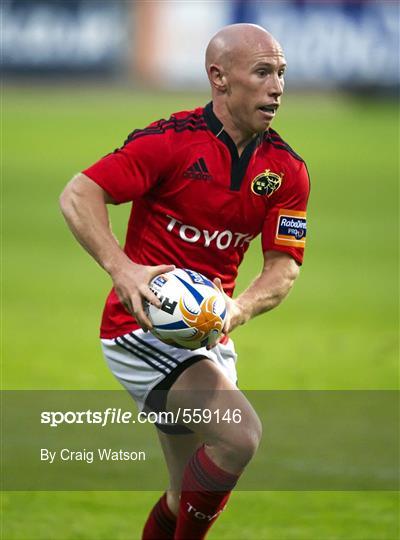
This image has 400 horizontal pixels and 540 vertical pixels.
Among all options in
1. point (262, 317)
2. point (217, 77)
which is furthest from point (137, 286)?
point (262, 317)

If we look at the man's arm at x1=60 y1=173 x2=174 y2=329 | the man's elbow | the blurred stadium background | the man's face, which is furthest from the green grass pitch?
the man's face

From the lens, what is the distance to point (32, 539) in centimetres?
681

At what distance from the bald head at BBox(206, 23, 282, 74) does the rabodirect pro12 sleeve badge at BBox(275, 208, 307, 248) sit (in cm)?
81

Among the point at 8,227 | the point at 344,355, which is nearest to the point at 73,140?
the point at 8,227

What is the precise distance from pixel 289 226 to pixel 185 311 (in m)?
0.84

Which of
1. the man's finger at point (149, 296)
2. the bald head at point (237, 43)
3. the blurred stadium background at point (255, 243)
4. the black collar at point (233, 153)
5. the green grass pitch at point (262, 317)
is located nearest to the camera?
the man's finger at point (149, 296)

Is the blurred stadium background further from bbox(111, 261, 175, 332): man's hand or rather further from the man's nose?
the man's nose

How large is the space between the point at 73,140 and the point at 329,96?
1729 centimetres

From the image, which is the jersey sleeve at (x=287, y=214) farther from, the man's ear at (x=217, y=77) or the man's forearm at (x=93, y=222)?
the man's forearm at (x=93, y=222)

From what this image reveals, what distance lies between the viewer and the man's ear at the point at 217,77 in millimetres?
5859

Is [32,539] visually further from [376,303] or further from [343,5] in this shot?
[343,5]

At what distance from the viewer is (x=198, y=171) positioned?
5.90 m

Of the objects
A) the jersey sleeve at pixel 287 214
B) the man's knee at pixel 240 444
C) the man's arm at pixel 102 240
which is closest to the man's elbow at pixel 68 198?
the man's arm at pixel 102 240

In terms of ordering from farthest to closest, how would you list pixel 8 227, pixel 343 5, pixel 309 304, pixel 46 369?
pixel 343 5, pixel 8 227, pixel 309 304, pixel 46 369
